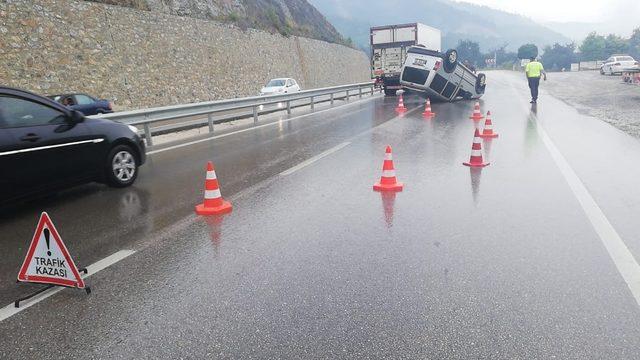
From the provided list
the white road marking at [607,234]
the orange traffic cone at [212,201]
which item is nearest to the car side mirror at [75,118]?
the orange traffic cone at [212,201]

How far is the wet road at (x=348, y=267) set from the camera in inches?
115

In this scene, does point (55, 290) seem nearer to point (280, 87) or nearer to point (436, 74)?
point (436, 74)

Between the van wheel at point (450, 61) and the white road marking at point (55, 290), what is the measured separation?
61.6 feet

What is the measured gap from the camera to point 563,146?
9.63 metres

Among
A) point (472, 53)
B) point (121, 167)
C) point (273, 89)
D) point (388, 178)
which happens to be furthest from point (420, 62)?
point (472, 53)

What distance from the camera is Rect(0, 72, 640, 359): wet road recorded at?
9.57 feet

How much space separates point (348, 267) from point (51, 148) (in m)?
4.46

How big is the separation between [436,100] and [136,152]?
19.2 meters

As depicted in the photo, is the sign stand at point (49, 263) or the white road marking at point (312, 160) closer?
the sign stand at point (49, 263)

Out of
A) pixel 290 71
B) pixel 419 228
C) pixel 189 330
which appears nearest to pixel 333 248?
pixel 419 228

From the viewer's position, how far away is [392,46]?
27.8 meters

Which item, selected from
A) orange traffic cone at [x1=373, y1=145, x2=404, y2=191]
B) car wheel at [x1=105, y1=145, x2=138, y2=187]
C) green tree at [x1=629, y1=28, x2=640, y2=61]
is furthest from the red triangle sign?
green tree at [x1=629, y1=28, x2=640, y2=61]

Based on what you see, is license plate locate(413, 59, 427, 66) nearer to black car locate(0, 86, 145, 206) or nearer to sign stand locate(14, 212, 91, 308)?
black car locate(0, 86, 145, 206)

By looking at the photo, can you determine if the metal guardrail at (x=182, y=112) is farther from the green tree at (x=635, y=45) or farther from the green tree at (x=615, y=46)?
the green tree at (x=635, y=45)
